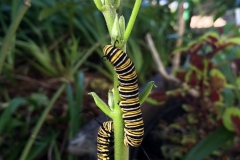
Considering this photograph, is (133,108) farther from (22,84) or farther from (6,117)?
(22,84)

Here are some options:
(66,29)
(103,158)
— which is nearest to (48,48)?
(66,29)

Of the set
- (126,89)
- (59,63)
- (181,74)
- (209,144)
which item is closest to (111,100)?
(126,89)

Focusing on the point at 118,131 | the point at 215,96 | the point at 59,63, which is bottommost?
the point at 118,131

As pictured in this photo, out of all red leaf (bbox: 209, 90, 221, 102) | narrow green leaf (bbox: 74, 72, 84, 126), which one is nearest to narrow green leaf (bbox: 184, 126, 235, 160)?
red leaf (bbox: 209, 90, 221, 102)

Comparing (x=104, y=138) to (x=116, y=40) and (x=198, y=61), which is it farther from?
(x=198, y=61)

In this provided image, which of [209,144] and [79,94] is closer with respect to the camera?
[209,144]

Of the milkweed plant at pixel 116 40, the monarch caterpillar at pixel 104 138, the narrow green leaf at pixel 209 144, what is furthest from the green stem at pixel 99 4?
the narrow green leaf at pixel 209 144
